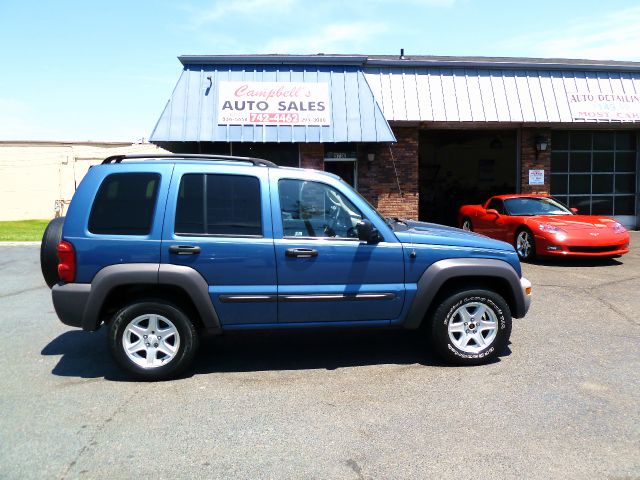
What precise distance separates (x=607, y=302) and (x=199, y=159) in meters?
5.73

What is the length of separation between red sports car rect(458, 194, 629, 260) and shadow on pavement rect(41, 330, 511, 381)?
5.35 m

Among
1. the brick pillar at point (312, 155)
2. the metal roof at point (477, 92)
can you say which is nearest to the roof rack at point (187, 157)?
the brick pillar at point (312, 155)

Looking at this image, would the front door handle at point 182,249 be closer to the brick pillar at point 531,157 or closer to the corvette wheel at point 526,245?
the corvette wheel at point 526,245

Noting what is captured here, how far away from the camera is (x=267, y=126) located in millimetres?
12852

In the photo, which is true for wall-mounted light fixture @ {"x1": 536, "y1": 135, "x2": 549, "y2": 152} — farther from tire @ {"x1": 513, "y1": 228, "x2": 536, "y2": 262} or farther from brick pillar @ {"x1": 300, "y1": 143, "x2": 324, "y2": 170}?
brick pillar @ {"x1": 300, "y1": 143, "x2": 324, "y2": 170}

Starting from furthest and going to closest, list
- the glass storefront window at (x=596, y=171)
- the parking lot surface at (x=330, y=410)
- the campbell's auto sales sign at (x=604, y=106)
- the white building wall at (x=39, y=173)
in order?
the white building wall at (x=39, y=173) → the glass storefront window at (x=596, y=171) → the campbell's auto sales sign at (x=604, y=106) → the parking lot surface at (x=330, y=410)

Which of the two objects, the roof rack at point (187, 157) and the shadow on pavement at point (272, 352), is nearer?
the roof rack at point (187, 157)

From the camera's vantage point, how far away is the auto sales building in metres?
12.9

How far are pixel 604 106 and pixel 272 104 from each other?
29.2ft

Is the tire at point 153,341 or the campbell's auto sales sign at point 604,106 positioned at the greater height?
the campbell's auto sales sign at point 604,106

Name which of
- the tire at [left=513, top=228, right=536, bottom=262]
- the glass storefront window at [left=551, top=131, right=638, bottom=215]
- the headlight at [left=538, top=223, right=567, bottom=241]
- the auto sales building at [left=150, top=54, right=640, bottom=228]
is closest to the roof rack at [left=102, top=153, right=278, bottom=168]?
the headlight at [left=538, top=223, right=567, bottom=241]

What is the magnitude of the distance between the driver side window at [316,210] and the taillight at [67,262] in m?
1.78

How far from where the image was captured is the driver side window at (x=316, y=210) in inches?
185

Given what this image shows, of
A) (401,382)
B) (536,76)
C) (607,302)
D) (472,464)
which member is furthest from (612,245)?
(472,464)
